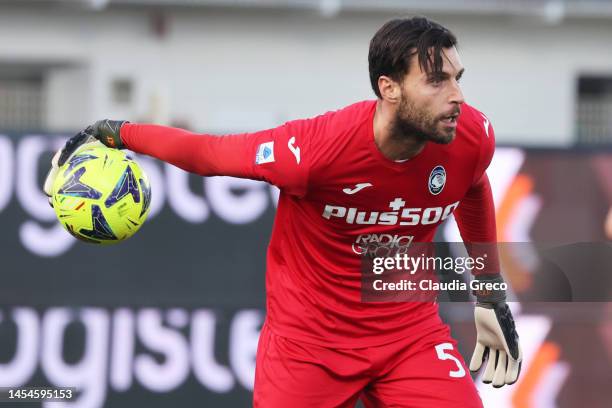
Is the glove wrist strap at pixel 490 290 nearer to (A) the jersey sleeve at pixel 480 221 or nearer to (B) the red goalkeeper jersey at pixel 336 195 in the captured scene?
(A) the jersey sleeve at pixel 480 221

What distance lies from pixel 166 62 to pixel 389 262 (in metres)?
11.0

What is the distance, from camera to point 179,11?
51.2 ft

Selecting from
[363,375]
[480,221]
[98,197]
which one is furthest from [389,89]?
[98,197]

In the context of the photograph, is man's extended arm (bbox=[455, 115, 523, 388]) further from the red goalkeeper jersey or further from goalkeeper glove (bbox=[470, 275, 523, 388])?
the red goalkeeper jersey

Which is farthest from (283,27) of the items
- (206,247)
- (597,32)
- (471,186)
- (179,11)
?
(471,186)

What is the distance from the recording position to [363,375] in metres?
4.96

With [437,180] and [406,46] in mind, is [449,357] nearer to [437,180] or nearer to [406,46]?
[437,180]

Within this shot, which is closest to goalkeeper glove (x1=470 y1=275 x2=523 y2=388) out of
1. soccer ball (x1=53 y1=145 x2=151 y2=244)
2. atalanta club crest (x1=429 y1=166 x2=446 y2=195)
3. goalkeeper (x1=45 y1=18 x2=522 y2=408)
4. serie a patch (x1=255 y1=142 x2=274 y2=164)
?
goalkeeper (x1=45 y1=18 x2=522 y2=408)

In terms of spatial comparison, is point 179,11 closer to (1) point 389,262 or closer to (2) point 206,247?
(2) point 206,247

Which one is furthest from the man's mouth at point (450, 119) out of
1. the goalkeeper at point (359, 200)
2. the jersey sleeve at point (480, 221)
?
the jersey sleeve at point (480, 221)

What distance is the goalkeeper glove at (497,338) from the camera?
5.25 m

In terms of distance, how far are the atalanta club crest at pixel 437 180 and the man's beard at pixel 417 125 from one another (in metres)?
0.17

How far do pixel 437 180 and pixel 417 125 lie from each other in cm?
28

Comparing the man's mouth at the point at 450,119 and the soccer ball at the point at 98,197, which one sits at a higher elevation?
the man's mouth at the point at 450,119
